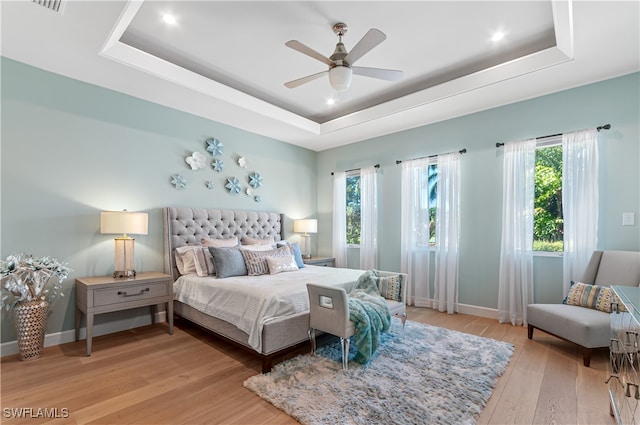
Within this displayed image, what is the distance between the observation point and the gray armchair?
2.61m

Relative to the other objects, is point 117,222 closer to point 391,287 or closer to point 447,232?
point 391,287

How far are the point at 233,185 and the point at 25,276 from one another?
2567mm

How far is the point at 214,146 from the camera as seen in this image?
14.7 feet

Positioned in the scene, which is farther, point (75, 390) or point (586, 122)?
point (586, 122)

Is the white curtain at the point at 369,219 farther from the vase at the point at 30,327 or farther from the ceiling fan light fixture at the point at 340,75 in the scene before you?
the vase at the point at 30,327

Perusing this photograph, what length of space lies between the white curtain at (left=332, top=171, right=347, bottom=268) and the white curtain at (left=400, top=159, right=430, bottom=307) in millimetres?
1214

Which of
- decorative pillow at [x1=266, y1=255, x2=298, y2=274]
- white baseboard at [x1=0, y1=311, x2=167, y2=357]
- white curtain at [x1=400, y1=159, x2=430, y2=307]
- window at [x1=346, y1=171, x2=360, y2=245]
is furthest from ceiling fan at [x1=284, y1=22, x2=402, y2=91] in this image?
white baseboard at [x1=0, y1=311, x2=167, y2=357]

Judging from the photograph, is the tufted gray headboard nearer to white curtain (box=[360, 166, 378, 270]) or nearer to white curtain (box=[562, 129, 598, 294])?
Answer: white curtain (box=[360, 166, 378, 270])

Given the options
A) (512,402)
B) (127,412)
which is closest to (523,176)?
(512,402)

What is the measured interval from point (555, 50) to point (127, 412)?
15.2 feet

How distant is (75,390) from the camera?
2.28 m

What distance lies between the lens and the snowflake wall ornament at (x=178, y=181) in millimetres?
4086

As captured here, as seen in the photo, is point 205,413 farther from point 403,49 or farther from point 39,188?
point 403,49

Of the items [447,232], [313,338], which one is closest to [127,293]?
[313,338]
